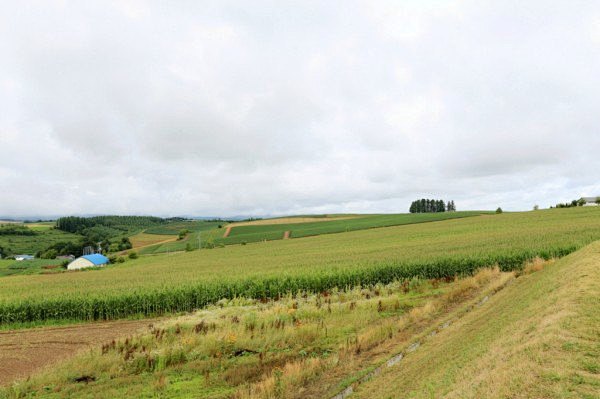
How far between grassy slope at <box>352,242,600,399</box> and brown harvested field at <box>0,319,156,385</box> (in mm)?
14790

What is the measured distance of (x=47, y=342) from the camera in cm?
1795

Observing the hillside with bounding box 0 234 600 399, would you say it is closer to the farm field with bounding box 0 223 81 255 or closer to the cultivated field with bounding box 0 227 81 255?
the cultivated field with bounding box 0 227 81 255

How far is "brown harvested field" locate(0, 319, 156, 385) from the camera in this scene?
1480 cm

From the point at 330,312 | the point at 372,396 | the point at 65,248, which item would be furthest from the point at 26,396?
the point at 65,248

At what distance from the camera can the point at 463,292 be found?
19.6 m

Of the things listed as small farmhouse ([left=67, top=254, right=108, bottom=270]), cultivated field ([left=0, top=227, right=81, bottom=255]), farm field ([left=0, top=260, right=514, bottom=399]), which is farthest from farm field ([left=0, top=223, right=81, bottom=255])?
farm field ([left=0, top=260, right=514, bottom=399])

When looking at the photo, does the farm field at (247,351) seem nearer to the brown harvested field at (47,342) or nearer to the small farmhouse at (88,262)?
the brown harvested field at (47,342)

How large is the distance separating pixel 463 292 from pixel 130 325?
20340 millimetres

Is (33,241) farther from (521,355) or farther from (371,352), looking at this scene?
(521,355)

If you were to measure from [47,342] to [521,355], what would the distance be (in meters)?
21.9

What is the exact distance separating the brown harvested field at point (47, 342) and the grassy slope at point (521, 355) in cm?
1479

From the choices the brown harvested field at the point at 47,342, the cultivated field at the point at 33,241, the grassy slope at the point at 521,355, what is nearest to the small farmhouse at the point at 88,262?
the brown harvested field at the point at 47,342

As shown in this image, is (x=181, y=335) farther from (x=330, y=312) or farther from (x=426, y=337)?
(x=426, y=337)

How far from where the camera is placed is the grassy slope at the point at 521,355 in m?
5.35
